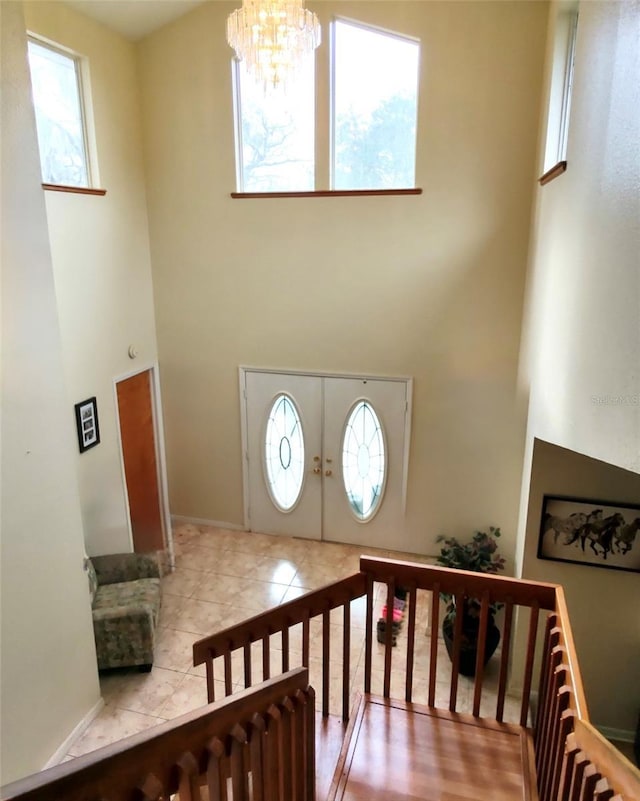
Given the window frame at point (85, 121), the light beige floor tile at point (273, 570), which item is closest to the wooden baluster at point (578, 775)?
the light beige floor tile at point (273, 570)

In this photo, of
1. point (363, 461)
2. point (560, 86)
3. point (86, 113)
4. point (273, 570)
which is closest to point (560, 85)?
point (560, 86)

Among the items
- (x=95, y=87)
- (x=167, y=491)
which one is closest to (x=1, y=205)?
(x=95, y=87)

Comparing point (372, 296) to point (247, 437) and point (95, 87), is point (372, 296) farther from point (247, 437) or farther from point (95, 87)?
point (95, 87)

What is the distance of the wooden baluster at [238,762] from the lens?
1.67 m

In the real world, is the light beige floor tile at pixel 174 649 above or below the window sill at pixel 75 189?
below

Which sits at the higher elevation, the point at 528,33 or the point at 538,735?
the point at 528,33

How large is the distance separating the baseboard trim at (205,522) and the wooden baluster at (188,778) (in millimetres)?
4558

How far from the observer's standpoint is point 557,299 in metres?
3.24

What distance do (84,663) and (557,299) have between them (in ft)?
12.1

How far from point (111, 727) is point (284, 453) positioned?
282 centimetres

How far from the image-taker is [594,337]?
2473 mm

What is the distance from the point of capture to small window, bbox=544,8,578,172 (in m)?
3.70

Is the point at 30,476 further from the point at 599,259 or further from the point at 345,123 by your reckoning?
the point at 345,123

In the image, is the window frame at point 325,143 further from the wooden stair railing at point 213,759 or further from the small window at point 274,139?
the wooden stair railing at point 213,759
